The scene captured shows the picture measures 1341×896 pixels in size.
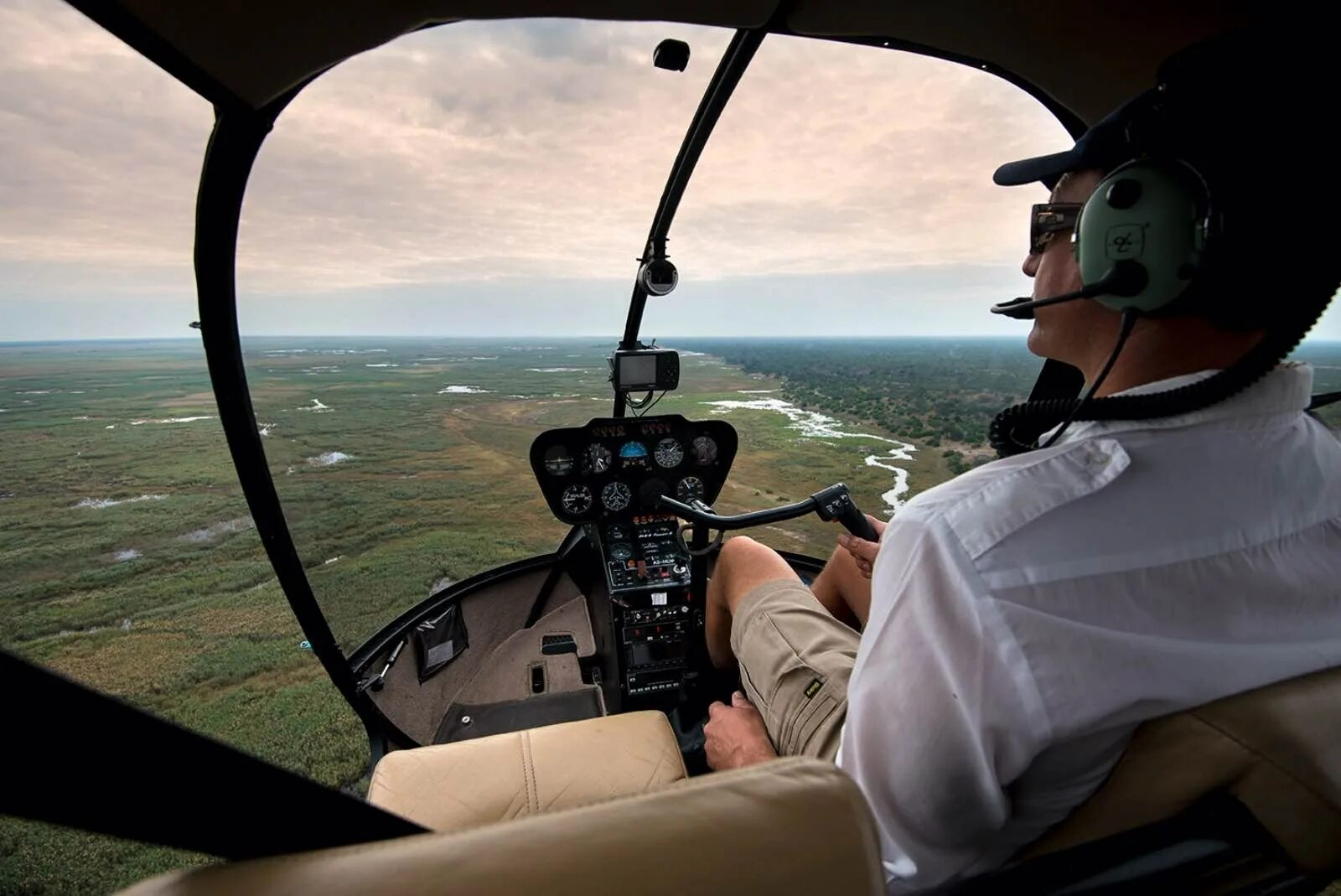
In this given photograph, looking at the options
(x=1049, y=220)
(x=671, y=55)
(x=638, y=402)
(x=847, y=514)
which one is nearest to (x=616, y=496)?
(x=638, y=402)

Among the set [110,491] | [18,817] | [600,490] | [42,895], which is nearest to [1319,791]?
[18,817]

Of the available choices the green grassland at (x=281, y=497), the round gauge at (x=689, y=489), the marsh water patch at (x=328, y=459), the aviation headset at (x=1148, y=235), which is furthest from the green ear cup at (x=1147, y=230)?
the marsh water patch at (x=328, y=459)

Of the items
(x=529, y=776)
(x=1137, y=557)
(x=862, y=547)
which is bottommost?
(x=529, y=776)

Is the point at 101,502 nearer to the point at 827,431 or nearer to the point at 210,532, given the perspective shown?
the point at 210,532

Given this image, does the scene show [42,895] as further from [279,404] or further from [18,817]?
[18,817]

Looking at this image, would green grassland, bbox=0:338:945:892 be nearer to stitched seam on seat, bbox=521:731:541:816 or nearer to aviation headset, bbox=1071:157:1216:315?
stitched seam on seat, bbox=521:731:541:816

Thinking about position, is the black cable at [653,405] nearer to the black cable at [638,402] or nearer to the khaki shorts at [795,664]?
the black cable at [638,402]
